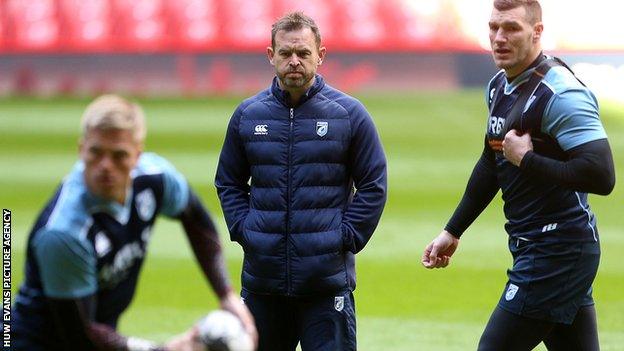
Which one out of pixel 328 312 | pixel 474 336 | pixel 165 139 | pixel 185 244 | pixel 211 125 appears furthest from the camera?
pixel 211 125

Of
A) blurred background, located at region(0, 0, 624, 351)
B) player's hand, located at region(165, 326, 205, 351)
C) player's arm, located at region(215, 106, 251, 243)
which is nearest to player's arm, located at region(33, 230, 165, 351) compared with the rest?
player's hand, located at region(165, 326, 205, 351)

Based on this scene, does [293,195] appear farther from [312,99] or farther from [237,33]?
[237,33]

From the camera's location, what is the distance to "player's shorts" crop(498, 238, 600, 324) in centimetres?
518

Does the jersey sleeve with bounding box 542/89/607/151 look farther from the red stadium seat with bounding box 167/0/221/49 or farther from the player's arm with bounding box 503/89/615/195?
the red stadium seat with bounding box 167/0/221/49

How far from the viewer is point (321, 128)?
5.71 m

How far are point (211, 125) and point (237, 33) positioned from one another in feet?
10.3

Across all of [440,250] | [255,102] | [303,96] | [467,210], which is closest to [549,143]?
[467,210]

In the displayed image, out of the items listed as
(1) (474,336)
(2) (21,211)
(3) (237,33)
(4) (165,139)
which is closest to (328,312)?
(1) (474,336)

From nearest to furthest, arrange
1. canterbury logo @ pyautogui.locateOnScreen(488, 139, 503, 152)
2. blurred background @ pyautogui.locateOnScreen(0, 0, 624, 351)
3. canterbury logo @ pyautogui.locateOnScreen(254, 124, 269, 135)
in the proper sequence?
1. canterbury logo @ pyautogui.locateOnScreen(488, 139, 503, 152)
2. canterbury logo @ pyautogui.locateOnScreen(254, 124, 269, 135)
3. blurred background @ pyautogui.locateOnScreen(0, 0, 624, 351)

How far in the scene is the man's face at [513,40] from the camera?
5203mm

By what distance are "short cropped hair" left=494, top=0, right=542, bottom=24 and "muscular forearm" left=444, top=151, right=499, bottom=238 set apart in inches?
26.9

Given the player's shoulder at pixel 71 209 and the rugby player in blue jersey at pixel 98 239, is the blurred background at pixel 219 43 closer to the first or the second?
the rugby player in blue jersey at pixel 98 239

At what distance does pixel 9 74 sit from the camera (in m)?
20.7

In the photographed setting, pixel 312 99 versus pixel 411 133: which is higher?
pixel 312 99
